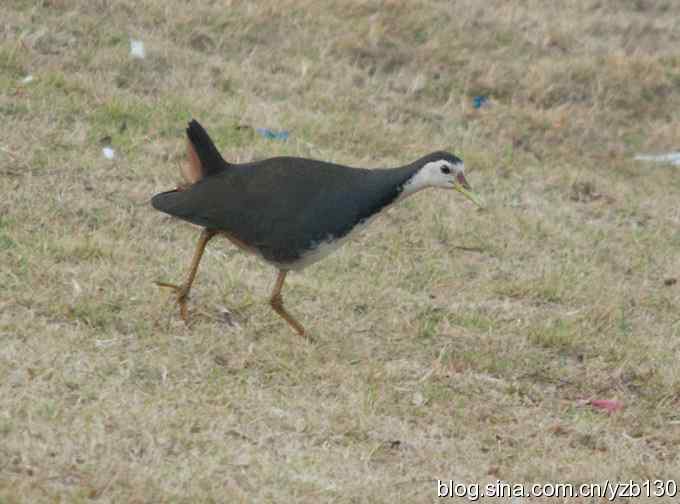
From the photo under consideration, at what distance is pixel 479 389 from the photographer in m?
6.02

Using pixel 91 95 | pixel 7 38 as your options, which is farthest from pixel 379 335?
pixel 7 38

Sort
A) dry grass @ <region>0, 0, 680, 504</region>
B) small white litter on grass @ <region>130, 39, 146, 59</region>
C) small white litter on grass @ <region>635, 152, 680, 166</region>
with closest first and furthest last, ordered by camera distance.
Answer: dry grass @ <region>0, 0, 680, 504</region>, small white litter on grass @ <region>130, 39, 146, 59</region>, small white litter on grass @ <region>635, 152, 680, 166</region>

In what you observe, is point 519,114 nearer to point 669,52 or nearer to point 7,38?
point 669,52

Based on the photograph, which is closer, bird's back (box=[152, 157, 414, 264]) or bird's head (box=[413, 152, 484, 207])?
bird's back (box=[152, 157, 414, 264])

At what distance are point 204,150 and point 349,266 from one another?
143 centimetres

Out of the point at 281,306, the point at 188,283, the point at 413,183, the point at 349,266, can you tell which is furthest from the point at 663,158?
the point at 188,283

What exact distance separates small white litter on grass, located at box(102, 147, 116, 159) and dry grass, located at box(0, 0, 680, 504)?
52 mm

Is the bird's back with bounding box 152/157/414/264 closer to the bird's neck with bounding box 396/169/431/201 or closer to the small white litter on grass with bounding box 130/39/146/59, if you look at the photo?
the bird's neck with bounding box 396/169/431/201

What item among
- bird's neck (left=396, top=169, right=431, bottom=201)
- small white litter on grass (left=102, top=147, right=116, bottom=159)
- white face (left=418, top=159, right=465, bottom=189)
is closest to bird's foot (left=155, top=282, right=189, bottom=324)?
bird's neck (left=396, top=169, right=431, bottom=201)

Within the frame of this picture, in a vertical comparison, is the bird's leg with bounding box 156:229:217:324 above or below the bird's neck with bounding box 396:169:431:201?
below

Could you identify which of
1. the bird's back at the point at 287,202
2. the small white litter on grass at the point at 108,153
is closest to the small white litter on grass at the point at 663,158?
the small white litter on grass at the point at 108,153

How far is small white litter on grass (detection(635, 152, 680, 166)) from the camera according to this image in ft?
33.3

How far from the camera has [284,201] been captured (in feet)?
19.3

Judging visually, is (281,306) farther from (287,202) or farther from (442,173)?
(442,173)
